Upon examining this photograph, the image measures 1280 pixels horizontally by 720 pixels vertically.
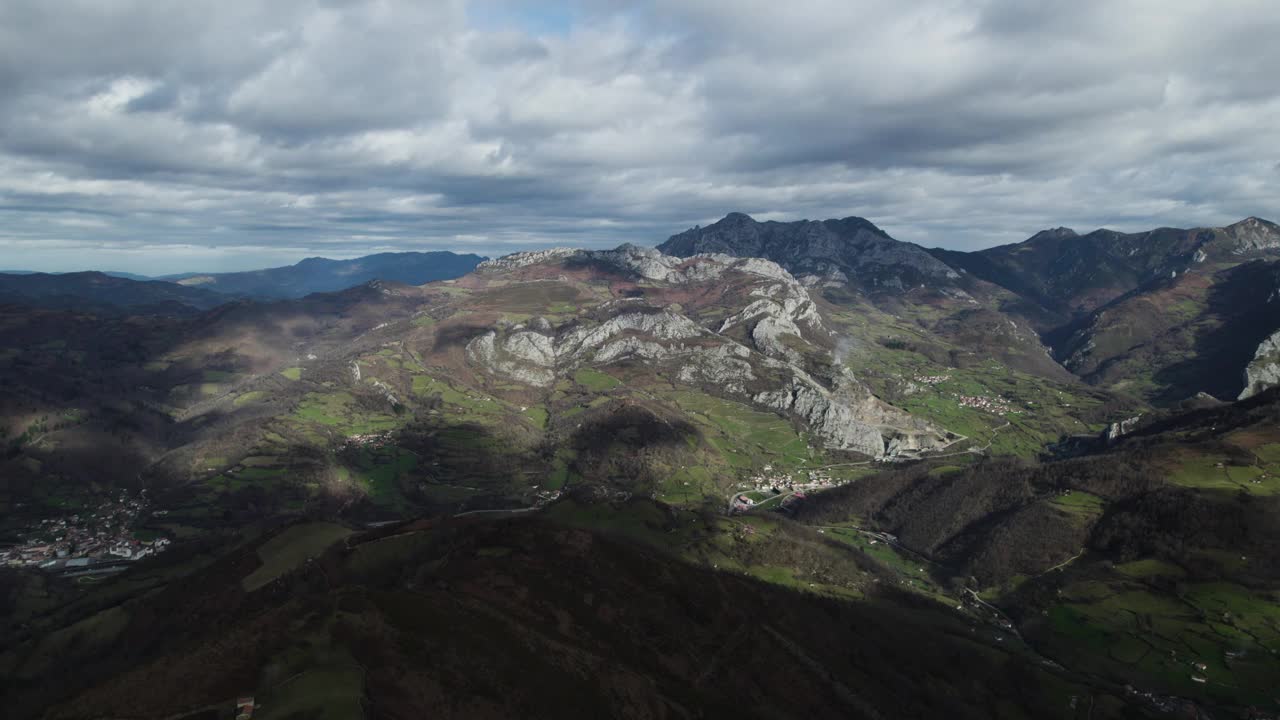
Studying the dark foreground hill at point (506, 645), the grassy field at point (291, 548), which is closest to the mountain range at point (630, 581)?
the dark foreground hill at point (506, 645)

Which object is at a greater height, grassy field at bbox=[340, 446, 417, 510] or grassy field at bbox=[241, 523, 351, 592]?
grassy field at bbox=[241, 523, 351, 592]

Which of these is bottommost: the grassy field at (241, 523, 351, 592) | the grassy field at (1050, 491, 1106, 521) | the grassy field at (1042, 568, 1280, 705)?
the grassy field at (1042, 568, 1280, 705)

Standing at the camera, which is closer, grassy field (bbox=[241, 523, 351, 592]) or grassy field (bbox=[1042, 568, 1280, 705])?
grassy field (bbox=[1042, 568, 1280, 705])

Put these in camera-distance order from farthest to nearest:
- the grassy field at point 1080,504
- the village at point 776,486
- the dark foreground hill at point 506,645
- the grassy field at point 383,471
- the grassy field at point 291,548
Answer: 1. the village at point 776,486
2. the grassy field at point 383,471
3. the grassy field at point 1080,504
4. the grassy field at point 291,548
5. the dark foreground hill at point 506,645

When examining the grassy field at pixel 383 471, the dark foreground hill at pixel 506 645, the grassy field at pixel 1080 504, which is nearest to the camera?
the dark foreground hill at pixel 506 645

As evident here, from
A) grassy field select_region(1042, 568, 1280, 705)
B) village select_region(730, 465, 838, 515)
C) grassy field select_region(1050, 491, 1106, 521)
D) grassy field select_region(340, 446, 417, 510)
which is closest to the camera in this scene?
grassy field select_region(1042, 568, 1280, 705)

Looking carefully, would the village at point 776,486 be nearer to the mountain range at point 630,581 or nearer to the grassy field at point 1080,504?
the mountain range at point 630,581

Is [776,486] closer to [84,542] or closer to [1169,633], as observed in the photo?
[1169,633]

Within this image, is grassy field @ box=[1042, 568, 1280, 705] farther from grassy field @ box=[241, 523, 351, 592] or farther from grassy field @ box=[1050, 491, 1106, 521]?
grassy field @ box=[241, 523, 351, 592]

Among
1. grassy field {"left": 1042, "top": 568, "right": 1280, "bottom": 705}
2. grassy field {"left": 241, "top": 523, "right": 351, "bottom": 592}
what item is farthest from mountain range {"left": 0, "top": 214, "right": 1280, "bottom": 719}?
grassy field {"left": 241, "top": 523, "right": 351, "bottom": 592}

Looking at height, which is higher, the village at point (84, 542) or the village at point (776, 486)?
the village at point (84, 542)
